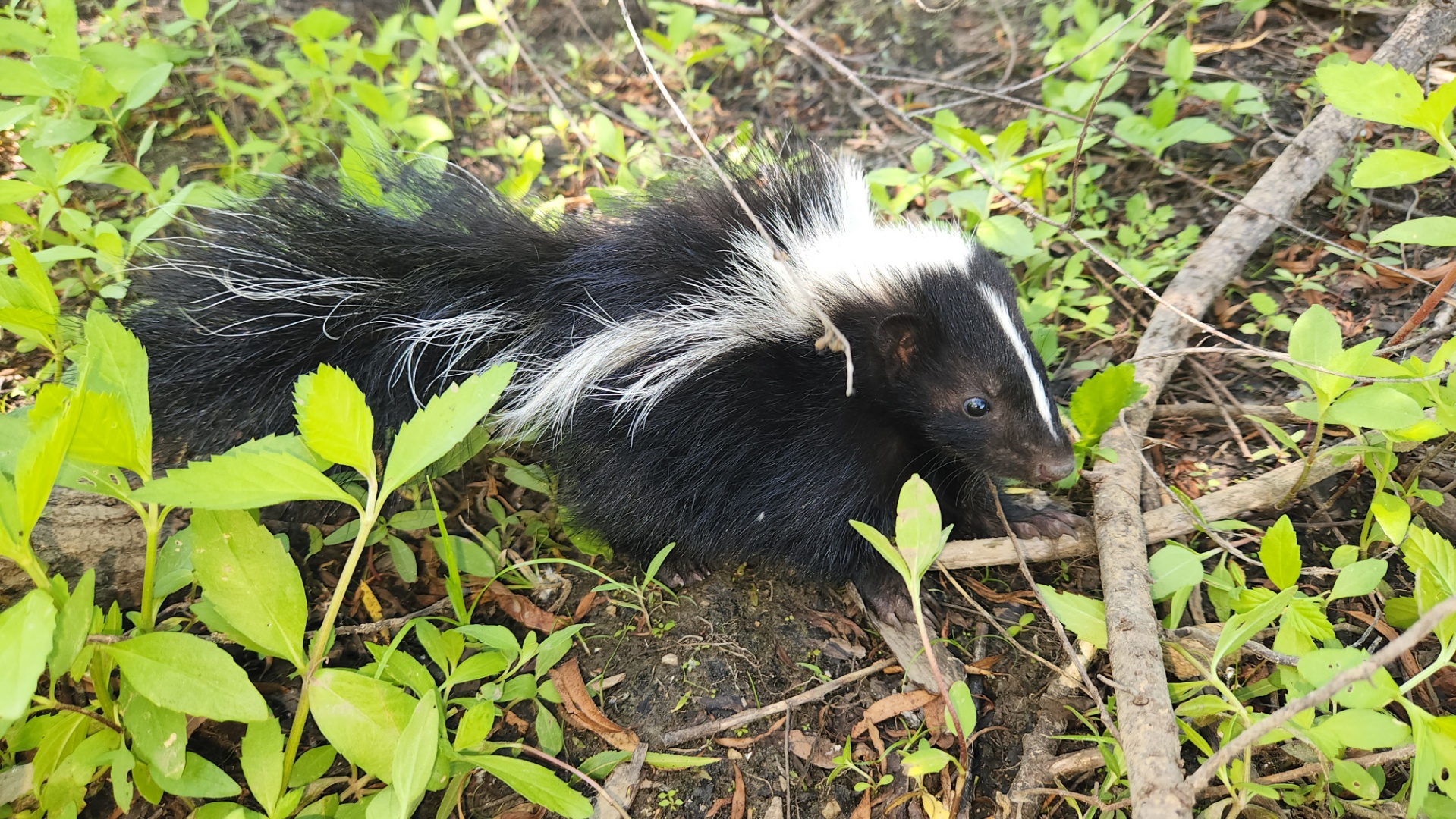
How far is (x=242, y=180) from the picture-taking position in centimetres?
350

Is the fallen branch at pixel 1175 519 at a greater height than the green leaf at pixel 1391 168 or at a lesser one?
lesser

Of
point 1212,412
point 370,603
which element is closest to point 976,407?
point 1212,412

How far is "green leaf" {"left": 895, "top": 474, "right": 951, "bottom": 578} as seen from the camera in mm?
2465

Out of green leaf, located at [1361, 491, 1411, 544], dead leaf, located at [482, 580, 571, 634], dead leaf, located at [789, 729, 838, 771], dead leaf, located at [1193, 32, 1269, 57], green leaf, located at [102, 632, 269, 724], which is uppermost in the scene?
green leaf, located at [102, 632, 269, 724]

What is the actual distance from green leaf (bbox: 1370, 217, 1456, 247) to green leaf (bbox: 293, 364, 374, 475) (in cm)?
297

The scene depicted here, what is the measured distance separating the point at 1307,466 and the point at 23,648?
347 centimetres

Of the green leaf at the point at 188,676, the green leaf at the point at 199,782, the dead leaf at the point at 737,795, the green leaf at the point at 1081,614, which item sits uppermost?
the green leaf at the point at 188,676

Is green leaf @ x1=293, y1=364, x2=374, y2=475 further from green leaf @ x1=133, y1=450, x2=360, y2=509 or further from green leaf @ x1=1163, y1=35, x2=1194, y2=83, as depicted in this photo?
green leaf @ x1=1163, y1=35, x2=1194, y2=83

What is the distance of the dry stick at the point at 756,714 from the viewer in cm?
282

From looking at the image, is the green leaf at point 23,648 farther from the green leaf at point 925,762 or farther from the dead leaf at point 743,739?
the green leaf at point 925,762

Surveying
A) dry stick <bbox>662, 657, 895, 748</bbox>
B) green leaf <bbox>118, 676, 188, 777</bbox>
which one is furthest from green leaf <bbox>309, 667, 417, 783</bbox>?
dry stick <bbox>662, 657, 895, 748</bbox>

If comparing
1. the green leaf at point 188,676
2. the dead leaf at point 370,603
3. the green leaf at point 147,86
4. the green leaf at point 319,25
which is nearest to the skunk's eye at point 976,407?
the dead leaf at point 370,603

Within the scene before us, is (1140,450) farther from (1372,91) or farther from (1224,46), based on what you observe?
(1224,46)

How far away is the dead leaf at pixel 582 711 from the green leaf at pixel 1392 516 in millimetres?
2340
